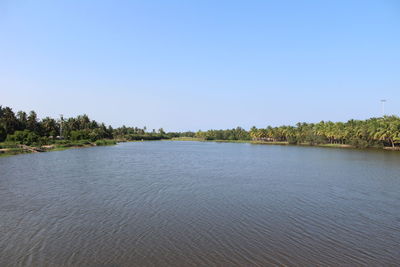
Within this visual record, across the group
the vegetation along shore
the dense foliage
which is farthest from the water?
the dense foliage

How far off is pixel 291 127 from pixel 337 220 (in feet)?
448

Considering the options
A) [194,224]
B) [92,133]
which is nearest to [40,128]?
[92,133]

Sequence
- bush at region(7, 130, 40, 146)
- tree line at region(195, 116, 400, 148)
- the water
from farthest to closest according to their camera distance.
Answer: tree line at region(195, 116, 400, 148)
bush at region(7, 130, 40, 146)
the water

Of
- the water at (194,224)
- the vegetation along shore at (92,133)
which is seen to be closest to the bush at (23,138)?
the vegetation along shore at (92,133)

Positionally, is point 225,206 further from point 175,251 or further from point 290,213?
point 175,251

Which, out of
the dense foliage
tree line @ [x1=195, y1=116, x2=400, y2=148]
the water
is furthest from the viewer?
tree line @ [x1=195, y1=116, x2=400, y2=148]

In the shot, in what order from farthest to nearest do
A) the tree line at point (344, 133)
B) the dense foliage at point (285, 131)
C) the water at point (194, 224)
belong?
the tree line at point (344, 133) < the dense foliage at point (285, 131) < the water at point (194, 224)

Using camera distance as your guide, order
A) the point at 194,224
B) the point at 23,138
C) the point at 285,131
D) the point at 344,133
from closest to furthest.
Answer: the point at 194,224
the point at 23,138
the point at 344,133
the point at 285,131

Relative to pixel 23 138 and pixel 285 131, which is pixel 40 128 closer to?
pixel 23 138

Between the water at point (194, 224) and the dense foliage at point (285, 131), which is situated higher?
the dense foliage at point (285, 131)

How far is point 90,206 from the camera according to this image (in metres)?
16.1

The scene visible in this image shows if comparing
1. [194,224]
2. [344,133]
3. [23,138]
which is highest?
[344,133]

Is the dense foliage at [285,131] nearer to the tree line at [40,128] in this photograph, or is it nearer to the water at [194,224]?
the tree line at [40,128]

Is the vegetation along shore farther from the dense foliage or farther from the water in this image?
the water
